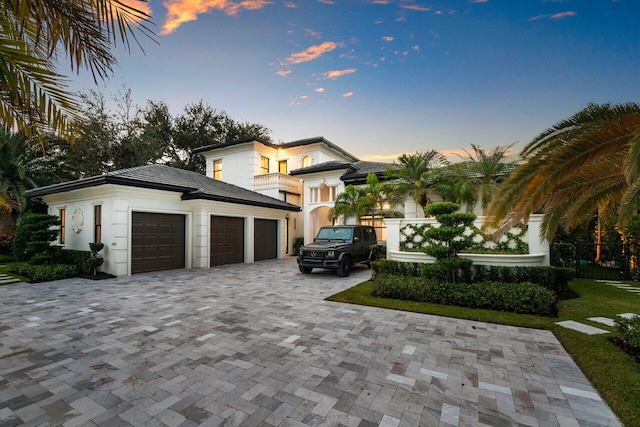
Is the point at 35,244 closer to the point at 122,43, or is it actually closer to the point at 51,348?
A: the point at 51,348

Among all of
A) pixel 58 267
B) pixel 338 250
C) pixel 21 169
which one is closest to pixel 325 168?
pixel 338 250

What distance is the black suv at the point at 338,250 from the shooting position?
10.4 m

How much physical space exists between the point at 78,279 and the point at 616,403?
43.9 feet

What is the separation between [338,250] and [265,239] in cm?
739

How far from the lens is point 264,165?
21.0 meters

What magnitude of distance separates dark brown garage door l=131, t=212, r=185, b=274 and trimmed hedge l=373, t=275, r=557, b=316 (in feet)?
30.1

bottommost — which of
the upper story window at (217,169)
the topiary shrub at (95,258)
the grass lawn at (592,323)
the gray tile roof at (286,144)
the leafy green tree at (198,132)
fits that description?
the grass lawn at (592,323)

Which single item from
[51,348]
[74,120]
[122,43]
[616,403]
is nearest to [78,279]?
[51,348]

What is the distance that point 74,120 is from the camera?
135 inches

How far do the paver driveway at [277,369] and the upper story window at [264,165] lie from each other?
15304 mm

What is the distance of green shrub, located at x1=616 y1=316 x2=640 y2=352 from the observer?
3.84 metres

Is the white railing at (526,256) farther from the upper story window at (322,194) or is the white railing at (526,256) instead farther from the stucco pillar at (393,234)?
the upper story window at (322,194)

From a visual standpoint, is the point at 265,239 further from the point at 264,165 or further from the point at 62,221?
the point at 62,221

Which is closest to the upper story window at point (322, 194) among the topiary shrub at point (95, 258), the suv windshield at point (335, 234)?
the suv windshield at point (335, 234)
